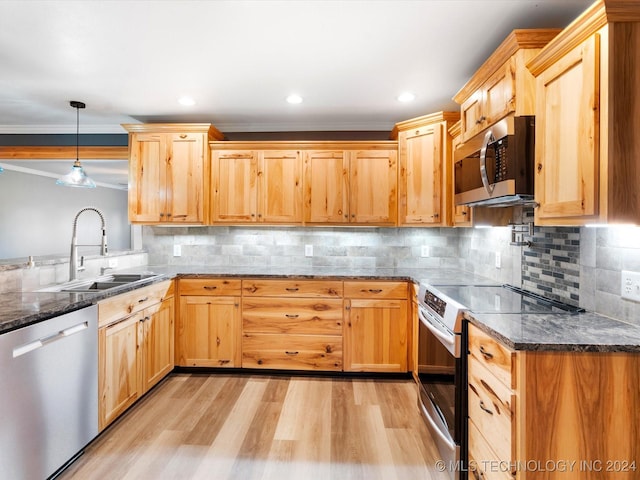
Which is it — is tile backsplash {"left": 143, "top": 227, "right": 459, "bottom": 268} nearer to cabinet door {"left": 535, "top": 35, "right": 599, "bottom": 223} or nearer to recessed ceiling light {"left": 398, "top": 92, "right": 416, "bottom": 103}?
recessed ceiling light {"left": 398, "top": 92, "right": 416, "bottom": 103}

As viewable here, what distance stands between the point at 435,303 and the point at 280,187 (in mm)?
1880

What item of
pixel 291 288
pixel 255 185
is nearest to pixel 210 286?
pixel 291 288

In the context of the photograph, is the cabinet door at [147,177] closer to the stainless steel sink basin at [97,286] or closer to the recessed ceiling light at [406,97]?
the stainless steel sink basin at [97,286]

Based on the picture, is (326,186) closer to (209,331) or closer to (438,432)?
(209,331)

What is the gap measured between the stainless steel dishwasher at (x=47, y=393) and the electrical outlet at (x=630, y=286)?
268 cm

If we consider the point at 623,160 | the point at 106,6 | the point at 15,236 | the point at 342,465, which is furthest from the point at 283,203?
the point at 15,236

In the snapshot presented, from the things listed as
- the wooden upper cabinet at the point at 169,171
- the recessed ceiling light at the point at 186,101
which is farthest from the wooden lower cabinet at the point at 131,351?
the recessed ceiling light at the point at 186,101

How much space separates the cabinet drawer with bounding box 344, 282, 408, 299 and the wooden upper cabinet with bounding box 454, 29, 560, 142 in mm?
1374

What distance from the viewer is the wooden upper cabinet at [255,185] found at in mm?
3320

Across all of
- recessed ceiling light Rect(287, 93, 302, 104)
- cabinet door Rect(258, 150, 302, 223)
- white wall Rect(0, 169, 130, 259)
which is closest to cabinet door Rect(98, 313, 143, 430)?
cabinet door Rect(258, 150, 302, 223)

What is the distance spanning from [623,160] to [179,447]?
2603mm

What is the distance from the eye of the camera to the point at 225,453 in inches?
78.6

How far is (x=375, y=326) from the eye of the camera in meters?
2.99

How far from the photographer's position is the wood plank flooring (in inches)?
73.2
